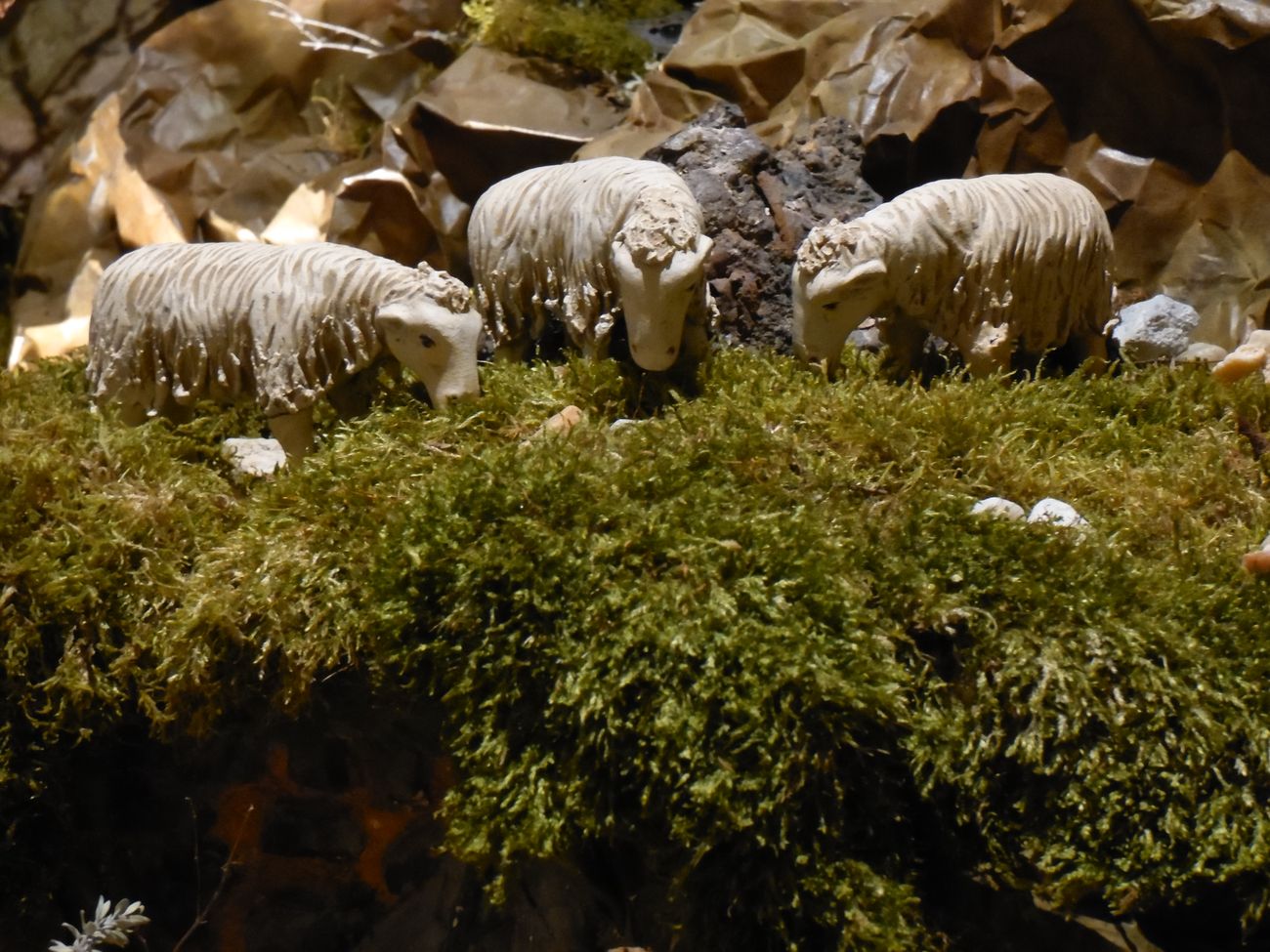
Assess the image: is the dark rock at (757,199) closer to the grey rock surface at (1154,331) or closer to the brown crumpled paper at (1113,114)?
the brown crumpled paper at (1113,114)

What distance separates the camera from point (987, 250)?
2238 millimetres

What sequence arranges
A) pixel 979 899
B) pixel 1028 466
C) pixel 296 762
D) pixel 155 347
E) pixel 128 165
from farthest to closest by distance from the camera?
pixel 128 165 → pixel 155 347 → pixel 296 762 → pixel 1028 466 → pixel 979 899

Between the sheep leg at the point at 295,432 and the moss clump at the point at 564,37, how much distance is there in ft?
4.77

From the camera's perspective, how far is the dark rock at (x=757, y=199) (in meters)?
2.54

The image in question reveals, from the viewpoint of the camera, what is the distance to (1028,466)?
196 centimetres

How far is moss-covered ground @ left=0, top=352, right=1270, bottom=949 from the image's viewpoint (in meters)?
1.55

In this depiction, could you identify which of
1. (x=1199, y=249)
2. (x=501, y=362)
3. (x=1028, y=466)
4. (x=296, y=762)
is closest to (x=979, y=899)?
(x=1028, y=466)

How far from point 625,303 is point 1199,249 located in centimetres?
133

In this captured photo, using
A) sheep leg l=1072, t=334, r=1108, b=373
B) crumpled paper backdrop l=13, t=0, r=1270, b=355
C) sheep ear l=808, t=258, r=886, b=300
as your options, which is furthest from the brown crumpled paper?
sheep ear l=808, t=258, r=886, b=300

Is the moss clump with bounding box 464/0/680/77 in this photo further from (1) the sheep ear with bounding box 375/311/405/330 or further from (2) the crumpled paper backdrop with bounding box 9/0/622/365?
(1) the sheep ear with bounding box 375/311/405/330

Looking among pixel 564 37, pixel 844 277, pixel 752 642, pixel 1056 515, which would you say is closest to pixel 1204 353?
pixel 844 277

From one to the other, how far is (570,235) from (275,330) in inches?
21.3

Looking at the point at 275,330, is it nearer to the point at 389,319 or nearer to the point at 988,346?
the point at 389,319

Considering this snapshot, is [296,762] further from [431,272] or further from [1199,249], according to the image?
[1199,249]
